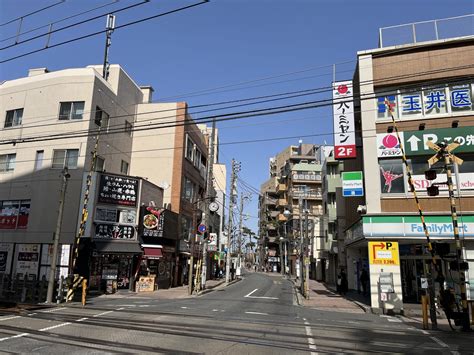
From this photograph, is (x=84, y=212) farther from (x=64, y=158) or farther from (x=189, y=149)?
(x=189, y=149)

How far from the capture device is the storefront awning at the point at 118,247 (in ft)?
83.1

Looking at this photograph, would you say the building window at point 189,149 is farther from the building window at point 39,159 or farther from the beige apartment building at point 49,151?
the building window at point 39,159

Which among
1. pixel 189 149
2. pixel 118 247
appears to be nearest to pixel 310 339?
pixel 118 247

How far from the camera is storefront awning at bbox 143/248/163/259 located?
91.0 ft

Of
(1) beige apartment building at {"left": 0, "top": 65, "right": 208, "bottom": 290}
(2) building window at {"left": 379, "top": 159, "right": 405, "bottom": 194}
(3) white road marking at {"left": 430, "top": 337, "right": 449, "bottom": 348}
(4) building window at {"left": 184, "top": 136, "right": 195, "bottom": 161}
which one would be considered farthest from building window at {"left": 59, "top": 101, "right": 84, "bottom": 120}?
(3) white road marking at {"left": 430, "top": 337, "right": 449, "bottom": 348}

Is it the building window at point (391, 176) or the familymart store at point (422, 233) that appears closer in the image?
the familymart store at point (422, 233)

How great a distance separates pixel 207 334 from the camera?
1088 centimetres

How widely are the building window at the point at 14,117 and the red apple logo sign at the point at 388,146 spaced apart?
25082 mm

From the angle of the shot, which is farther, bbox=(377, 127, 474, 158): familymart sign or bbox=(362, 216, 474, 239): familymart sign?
bbox=(377, 127, 474, 158): familymart sign

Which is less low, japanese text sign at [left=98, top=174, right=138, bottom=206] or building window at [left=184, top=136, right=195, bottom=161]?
building window at [left=184, top=136, right=195, bottom=161]

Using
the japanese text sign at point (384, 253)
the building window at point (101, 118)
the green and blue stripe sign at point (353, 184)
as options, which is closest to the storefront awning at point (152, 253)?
the building window at point (101, 118)

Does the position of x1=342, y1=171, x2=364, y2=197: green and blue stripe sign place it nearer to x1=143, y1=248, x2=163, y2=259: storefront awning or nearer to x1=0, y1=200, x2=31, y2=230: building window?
x1=143, y1=248, x2=163, y2=259: storefront awning

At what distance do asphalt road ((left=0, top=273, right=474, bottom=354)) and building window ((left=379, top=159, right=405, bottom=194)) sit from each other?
23.8 ft

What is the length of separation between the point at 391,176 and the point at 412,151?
5.32 feet
